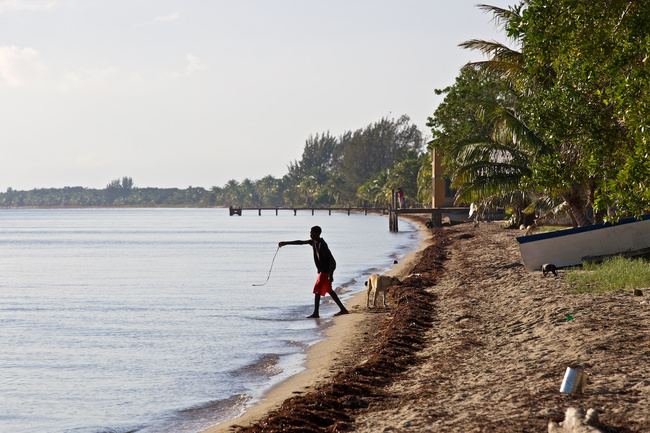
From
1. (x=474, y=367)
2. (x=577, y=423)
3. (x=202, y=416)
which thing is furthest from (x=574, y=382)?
(x=202, y=416)

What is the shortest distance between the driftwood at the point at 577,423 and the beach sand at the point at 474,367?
0.21 ft

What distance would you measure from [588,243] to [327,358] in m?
9.62

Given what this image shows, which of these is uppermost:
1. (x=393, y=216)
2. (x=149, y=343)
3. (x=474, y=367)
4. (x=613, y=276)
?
(x=393, y=216)

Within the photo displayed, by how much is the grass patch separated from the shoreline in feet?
13.3

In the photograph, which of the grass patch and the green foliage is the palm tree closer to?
the grass patch

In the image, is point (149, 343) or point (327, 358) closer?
point (327, 358)

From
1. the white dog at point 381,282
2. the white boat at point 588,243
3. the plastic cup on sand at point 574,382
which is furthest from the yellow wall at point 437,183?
the plastic cup on sand at point 574,382

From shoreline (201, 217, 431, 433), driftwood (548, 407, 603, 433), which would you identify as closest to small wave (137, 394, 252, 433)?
shoreline (201, 217, 431, 433)

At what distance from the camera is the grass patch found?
14289 mm

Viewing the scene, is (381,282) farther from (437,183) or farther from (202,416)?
(437,183)

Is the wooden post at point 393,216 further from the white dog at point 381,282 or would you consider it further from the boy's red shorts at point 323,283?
the boy's red shorts at point 323,283

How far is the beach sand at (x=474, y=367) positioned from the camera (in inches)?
275

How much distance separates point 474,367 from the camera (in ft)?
31.0

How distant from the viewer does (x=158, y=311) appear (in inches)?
792
